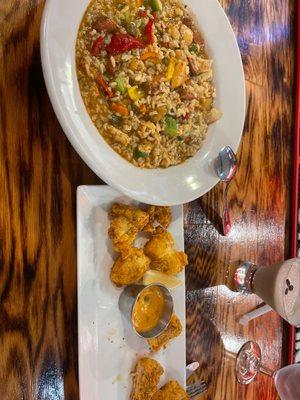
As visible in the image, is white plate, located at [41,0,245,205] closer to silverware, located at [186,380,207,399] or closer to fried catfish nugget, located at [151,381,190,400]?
fried catfish nugget, located at [151,381,190,400]

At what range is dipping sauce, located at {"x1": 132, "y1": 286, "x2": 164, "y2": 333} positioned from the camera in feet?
6.20

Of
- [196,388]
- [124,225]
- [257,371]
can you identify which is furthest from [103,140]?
[257,371]

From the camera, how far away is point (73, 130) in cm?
158

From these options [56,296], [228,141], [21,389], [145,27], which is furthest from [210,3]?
[21,389]

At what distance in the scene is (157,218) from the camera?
196 cm

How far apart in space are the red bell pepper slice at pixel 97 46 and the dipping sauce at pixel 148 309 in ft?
3.07

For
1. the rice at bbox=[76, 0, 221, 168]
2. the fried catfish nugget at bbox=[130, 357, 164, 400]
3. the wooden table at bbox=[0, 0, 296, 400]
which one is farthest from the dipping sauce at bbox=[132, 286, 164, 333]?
the rice at bbox=[76, 0, 221, 168]

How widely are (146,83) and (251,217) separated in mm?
1012

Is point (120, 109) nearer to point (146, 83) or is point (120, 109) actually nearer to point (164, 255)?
point (146, 83)

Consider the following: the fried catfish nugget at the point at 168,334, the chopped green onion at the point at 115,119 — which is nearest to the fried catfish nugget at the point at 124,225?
the chopped green onion at the point at 115,119

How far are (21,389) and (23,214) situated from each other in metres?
0.64

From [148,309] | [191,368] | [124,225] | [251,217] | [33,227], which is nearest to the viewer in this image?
[33,227]

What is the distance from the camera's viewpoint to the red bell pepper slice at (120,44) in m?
1.76

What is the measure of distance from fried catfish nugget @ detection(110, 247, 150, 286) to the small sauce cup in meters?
0.05
